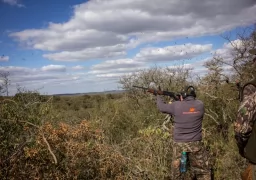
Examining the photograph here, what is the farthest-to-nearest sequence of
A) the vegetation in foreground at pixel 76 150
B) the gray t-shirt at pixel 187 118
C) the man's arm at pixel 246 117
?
the gray t-shirt at pixel 187 118 → the vegetation in foreground at pixel 76 150 → the man's arm at pixel 246 117

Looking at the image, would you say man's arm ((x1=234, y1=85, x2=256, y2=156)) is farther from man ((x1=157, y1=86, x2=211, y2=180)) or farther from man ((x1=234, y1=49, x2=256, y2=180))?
man ((x1=157, y1=86, x2=211, y2=180))

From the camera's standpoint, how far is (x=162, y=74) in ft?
46.8

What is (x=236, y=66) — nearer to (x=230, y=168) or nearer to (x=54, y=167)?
(x=230, y=168)

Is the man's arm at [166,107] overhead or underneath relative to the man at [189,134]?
overhead

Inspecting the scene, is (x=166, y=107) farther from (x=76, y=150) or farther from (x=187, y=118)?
(x=76, y=150)

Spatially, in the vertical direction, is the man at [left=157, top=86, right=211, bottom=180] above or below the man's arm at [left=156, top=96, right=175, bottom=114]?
below

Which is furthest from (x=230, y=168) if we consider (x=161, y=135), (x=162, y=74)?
(x=162, y=74)

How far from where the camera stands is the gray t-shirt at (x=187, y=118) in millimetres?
5520

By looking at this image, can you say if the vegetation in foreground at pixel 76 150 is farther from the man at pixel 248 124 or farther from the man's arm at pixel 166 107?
the man at pixel 248 124

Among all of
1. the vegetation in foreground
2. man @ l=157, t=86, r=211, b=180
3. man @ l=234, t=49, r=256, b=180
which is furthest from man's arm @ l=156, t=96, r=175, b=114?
man @ l=234, t=49, r=256, b=180

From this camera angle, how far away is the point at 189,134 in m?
5.55

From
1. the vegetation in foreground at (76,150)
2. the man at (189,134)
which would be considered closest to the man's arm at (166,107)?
the man at (189,134)

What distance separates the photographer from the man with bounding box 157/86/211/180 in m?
5.52

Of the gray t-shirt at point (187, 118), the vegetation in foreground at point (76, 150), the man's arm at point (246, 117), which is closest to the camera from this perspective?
the man's arm at point (246, 117)
